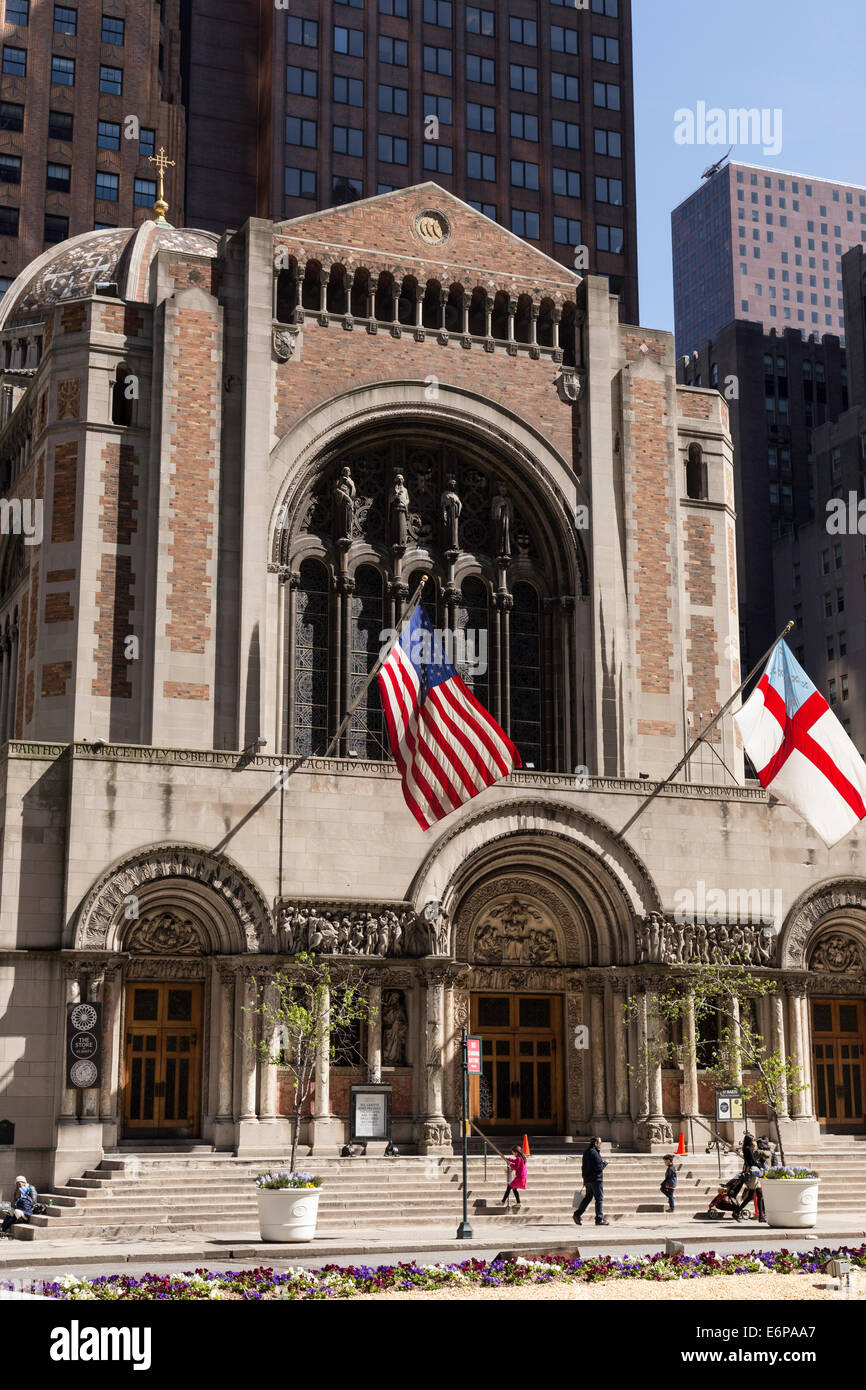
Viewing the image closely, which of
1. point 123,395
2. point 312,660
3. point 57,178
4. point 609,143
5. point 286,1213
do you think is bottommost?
point 286,1213

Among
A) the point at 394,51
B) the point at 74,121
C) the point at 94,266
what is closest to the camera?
the point at 94,266

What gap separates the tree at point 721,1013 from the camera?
1612 inches

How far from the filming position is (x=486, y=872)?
43094mm

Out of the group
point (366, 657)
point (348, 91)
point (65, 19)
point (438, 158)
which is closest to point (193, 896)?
point (366, 657)

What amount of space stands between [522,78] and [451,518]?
183ft

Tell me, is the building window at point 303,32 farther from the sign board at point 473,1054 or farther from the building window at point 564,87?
the sign board at point 473,1054

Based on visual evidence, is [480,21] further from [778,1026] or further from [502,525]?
[778,1026]

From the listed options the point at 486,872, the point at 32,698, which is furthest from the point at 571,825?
the point at 32,698

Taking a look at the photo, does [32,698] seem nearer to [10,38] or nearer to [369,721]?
[369,721]

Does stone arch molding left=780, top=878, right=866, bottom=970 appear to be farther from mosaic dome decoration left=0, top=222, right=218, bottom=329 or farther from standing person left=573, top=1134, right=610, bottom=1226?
mosaic dome decoration left=0, top=222, right=218, bottom=329

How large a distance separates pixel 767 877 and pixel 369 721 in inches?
478

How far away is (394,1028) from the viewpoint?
4088cm

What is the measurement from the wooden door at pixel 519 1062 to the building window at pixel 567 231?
201ft

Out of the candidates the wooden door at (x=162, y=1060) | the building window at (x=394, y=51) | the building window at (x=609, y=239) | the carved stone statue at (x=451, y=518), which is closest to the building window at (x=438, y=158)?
the building window at (x=394, y=51)
